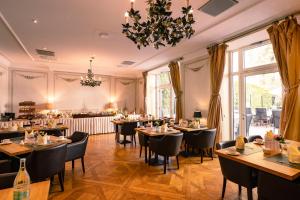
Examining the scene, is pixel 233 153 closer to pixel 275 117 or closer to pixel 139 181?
pixel 139 181

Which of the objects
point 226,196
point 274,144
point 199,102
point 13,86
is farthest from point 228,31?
point 13,86

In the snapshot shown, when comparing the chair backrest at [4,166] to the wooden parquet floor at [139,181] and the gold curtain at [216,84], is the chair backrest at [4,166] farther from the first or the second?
the gold curtain at [216,84]

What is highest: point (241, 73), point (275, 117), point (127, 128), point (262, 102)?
point (241, 73)

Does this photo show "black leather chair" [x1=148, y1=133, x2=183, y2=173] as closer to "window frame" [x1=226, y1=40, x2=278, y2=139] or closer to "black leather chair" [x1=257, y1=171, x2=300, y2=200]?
"black leather chair" [x1=257, y1=171, x2=300, y2=200]

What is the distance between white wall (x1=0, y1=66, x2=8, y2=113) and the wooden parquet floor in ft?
17.4

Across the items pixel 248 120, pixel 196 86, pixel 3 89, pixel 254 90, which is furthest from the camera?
pixel 3 89

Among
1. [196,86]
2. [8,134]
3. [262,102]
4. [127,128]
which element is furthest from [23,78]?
[262,102]

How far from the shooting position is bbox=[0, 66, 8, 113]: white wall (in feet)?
24.4

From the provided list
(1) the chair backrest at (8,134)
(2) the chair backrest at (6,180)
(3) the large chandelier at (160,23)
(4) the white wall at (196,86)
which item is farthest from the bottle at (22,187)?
(4) the white wall at (196,86)

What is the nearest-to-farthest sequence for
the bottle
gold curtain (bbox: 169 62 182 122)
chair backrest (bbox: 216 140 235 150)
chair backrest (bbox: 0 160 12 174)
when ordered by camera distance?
1. the bottle
2. chair backrest (bbox: 0 160 12 174)
3. chair backrest (bbox: 216 140 235 150)
4. gold curtain (bbox: 169 62 182 122)

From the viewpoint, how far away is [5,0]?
322 centimetres

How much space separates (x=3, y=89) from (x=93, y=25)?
5.96m

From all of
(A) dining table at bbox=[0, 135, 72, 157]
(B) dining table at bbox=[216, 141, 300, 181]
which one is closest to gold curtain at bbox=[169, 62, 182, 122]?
(B) dining table at bbox=[216, 141, 300, 181]

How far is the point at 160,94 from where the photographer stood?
32.6ft
